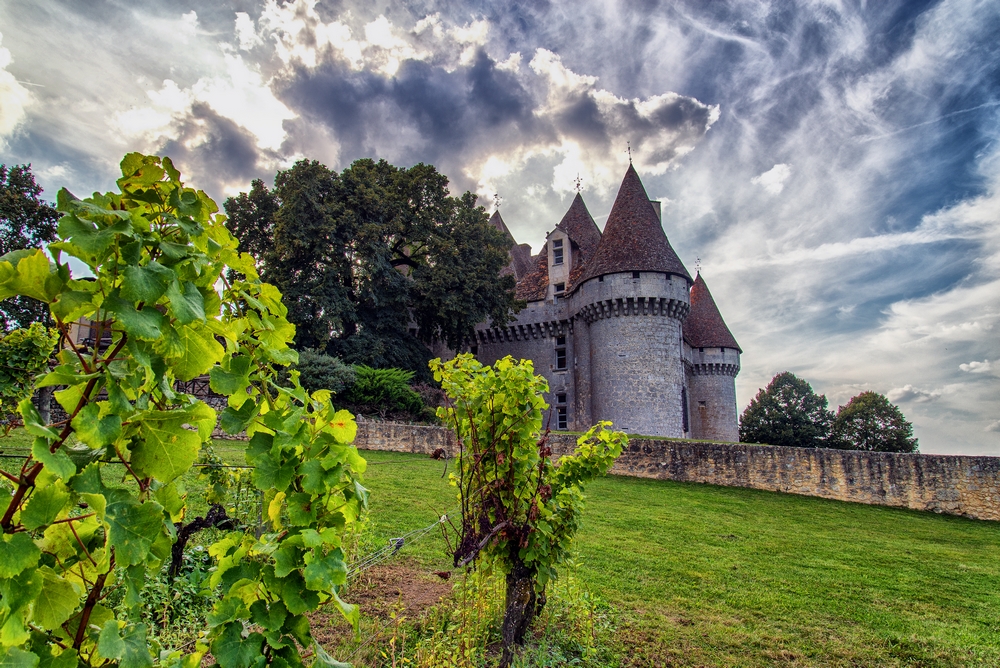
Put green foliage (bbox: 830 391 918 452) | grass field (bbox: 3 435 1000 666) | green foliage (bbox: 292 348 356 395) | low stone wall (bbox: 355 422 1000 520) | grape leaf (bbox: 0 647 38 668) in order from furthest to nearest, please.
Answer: green foliage (bbox: 830 391 918 452) → green foliage (bbox: 292 348 356 395) → low stone wall (bbox: 355 422 1000 520) → grass field (bbox: 3 435 1000 666) → grape leaf (bbox: 0 647 38 668)

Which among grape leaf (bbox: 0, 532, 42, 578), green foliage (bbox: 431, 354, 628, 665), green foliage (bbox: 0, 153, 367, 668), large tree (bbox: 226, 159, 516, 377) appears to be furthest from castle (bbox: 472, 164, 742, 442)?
grape leaf (bbox: 0, 532, 42, 578)

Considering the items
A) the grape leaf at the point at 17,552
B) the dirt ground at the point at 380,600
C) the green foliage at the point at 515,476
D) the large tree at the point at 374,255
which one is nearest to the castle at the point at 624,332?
the large tree at the point at 374,255

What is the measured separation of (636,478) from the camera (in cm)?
1580

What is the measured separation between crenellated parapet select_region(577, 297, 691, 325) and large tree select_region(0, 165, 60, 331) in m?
23.4

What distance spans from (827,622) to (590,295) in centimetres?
2200

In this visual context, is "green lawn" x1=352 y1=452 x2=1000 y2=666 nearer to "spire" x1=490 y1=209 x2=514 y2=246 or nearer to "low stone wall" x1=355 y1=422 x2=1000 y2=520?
"low stone wall" x1=355 y1=422 x2=1000 y2=520

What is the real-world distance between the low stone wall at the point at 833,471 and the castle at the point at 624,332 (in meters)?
8.43

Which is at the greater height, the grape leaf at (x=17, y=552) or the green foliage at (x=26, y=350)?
the green foliage at (x=26, y=350)

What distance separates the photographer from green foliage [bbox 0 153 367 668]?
1.11 metres

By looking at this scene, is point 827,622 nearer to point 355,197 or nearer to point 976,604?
point 976,604

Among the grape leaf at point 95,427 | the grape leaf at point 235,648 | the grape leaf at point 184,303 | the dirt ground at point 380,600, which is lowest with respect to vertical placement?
the dirt ground at point 380,600

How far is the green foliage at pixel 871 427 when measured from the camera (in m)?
34.6

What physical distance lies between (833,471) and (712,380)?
57.6 feet

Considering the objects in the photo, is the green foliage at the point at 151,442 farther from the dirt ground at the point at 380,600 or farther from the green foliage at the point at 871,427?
the green foliage at the point at 871,427
